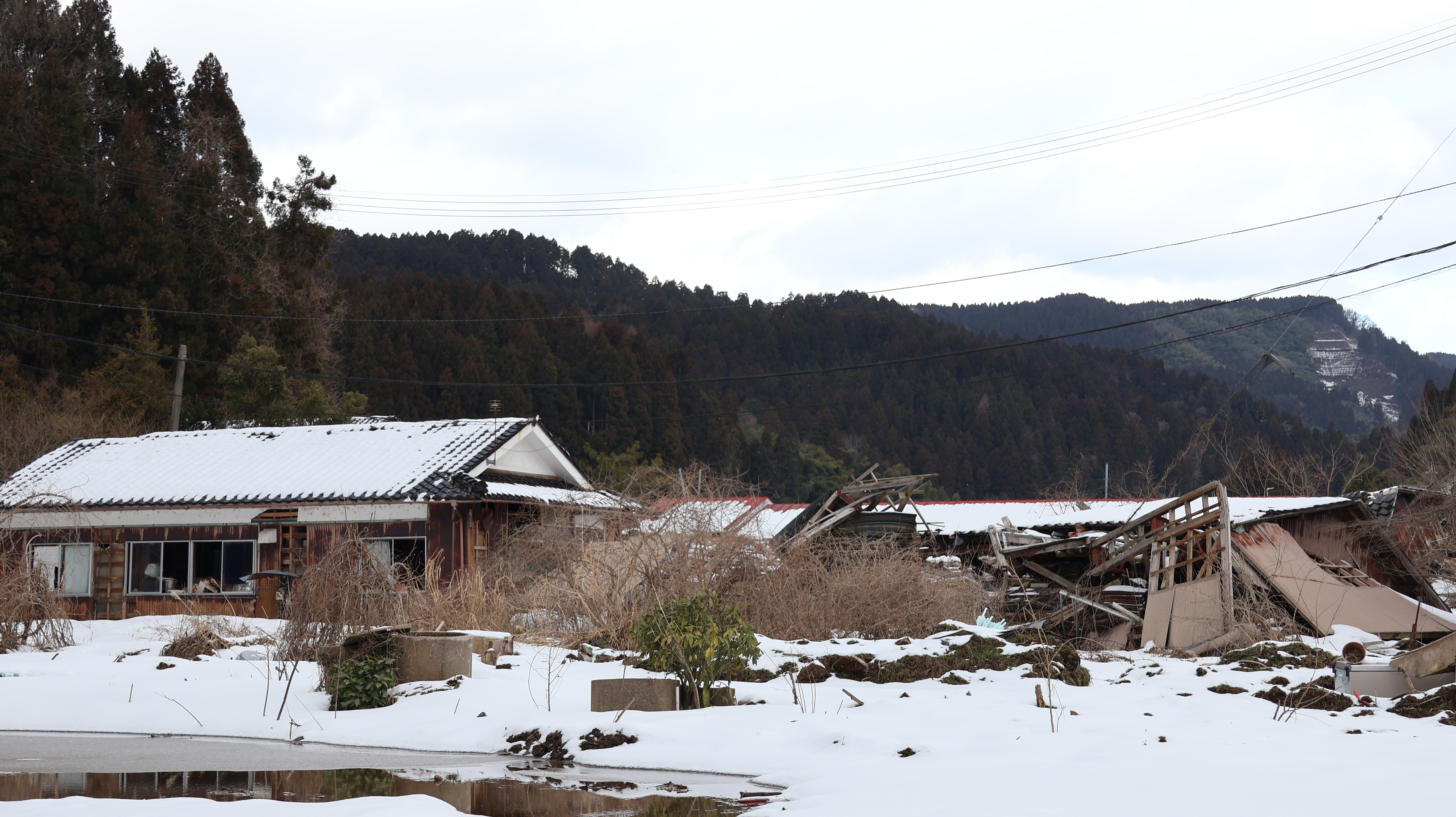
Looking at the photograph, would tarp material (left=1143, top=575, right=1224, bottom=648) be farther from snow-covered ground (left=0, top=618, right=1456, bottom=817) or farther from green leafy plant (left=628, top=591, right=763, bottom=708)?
green leafy plant (left=628, top=591, right=763, bottom=708)

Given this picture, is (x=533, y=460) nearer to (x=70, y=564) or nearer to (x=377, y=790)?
(x=70, y=564)

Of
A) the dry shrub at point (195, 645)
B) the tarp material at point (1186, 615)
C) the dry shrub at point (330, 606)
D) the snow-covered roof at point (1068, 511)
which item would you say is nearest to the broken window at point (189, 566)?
the dry shrub at point (195, 645)

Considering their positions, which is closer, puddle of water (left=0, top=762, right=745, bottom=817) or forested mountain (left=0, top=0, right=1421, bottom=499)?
puddle of water (left=0, top=762, right=745, bottom=817)

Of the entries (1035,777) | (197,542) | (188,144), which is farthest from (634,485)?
(188,144)

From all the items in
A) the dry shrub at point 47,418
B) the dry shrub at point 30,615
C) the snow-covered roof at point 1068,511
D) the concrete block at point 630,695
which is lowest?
the concrete block at point 630,695

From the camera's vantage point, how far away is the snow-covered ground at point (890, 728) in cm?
744

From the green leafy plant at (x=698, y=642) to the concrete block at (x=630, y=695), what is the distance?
24 cm

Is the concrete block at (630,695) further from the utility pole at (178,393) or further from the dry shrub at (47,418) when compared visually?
the utility pole at (178,393)

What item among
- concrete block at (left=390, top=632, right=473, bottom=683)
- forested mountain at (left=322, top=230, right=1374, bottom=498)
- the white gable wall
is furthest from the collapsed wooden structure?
forested mountain at (left=322, top=230, right=1374, bottom=498)

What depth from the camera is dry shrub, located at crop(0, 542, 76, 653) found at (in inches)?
585

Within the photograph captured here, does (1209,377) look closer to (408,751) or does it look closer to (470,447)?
(470,447)

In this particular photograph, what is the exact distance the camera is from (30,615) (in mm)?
15078

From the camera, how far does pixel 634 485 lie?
20.1 m

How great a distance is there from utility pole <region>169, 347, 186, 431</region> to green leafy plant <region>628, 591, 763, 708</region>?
25.1m
